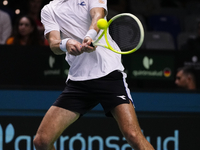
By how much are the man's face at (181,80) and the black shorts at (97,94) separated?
6.05 feet

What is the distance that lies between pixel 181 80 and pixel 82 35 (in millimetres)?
2074

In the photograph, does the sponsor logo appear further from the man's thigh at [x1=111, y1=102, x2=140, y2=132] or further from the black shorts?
the man's thigh at [x1=111, y1=102, x2=140, y2=132]

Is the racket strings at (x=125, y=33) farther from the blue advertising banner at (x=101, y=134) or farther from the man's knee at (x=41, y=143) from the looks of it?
the blue advertising banner at (x=101, y=134)

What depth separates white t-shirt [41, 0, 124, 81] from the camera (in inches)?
123

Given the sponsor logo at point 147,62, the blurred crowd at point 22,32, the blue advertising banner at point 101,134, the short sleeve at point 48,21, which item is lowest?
the blue advertising banner at point 101,134

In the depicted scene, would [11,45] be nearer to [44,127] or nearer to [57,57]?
[57,57]

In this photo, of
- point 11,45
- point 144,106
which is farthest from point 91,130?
point 11,45

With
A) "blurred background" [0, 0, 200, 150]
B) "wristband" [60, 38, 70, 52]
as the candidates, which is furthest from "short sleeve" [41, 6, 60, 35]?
"blurred background" [0, 0, 200, 150]

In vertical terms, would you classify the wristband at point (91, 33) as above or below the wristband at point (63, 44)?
above

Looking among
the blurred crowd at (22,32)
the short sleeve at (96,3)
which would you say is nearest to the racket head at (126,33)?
the short sleeve at (96,3)

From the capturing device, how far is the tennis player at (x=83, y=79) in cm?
308

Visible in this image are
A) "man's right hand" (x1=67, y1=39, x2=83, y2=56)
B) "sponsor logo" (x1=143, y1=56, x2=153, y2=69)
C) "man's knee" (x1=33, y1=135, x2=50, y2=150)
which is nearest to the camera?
"man's right hand" (x1=67, y1=39, x2=83, y2=56)

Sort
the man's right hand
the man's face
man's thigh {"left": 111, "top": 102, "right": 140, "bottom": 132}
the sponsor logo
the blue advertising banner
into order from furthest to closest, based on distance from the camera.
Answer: the man's face
the sponsor logo
the blue advertising banner
man's thigh {"left": 111, "top": 102, "right": 140, "bottom": 132}
the man's right hand

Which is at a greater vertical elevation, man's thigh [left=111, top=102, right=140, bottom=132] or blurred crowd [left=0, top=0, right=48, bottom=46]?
blurred crowd [left=0, top=0, right=48, bottom=46]
